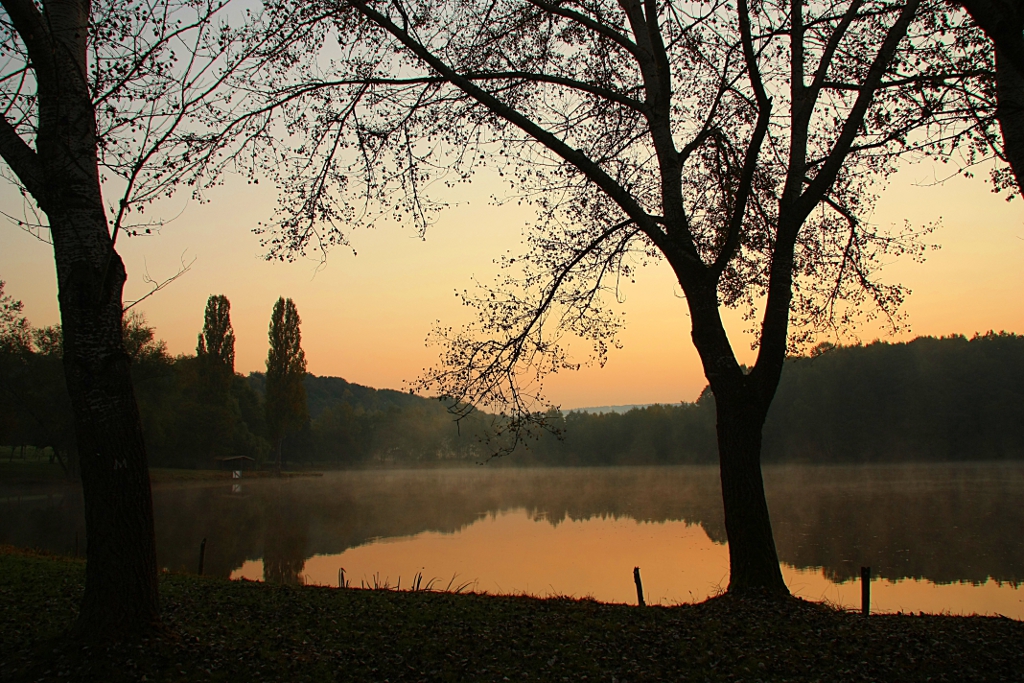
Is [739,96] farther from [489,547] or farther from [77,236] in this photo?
[489,547]

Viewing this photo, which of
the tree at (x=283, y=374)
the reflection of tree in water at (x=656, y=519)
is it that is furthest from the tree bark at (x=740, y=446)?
the tree at (x=283, y=374)

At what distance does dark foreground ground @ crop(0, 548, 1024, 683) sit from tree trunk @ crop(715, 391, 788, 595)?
312mm

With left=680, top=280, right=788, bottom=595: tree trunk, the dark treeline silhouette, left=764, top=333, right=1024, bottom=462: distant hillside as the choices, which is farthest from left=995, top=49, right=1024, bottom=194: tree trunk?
left=764, top=333, right=1024, bottom=462: distant hillside

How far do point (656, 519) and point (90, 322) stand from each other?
2395 centimetres

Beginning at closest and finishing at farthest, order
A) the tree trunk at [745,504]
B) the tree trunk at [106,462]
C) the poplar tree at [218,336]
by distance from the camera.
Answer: the tree trunk at [106,462]
the tree trunk at [745,504]
the poplar tree at [218,336]

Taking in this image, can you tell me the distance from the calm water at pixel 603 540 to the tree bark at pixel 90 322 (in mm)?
7611

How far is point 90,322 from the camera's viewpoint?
15.9ft

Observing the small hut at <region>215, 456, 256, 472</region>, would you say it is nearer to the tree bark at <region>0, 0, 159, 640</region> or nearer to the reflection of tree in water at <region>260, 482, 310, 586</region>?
the reflection of tree in water at <region>260, 482, 310, 586</region>

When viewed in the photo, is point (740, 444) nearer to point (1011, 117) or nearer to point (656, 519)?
point (1011, 117)

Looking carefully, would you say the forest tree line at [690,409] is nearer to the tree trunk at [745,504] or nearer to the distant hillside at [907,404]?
the distant hillside at [907,404]

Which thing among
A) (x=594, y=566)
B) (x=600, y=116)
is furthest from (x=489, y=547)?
(x=600, y=116)

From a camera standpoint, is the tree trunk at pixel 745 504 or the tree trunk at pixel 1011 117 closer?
the tree trunk at pixel 1011 117

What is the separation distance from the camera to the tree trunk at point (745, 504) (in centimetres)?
681

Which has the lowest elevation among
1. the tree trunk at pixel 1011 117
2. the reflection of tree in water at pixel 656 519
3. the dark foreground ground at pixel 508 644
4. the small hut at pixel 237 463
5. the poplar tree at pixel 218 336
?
the small hut at pixel 237 463
